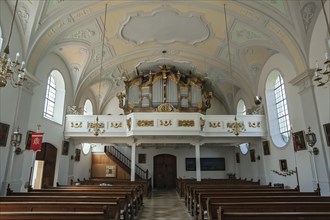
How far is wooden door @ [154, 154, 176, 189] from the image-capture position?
18.2 meters

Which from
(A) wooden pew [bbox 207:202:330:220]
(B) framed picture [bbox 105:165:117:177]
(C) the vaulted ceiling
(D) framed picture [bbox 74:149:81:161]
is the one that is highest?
(C) the vaulted ceiling

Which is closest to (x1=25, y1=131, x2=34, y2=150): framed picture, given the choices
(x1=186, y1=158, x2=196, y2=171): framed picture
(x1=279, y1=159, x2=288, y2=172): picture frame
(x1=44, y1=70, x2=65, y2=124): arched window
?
(x1=44, y1=70, x2=65, y2=124): arched window

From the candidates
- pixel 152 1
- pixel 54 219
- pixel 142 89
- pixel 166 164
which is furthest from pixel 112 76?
pixel 54 219

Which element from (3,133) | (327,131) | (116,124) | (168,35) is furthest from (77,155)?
(327,131)

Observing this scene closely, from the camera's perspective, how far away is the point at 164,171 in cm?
1838

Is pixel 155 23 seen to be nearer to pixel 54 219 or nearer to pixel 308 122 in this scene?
pixel 308 122

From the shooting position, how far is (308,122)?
28.0 ft

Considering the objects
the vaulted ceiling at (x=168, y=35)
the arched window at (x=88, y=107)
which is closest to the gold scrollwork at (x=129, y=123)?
the vaulted ceiling at (x=168, y=35)

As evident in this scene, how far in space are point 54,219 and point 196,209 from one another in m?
4.20

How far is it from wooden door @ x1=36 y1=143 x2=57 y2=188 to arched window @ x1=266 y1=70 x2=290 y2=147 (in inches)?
438

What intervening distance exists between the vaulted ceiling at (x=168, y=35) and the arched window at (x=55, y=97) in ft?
3.23

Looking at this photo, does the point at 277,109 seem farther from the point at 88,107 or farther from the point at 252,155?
the point at 88,107

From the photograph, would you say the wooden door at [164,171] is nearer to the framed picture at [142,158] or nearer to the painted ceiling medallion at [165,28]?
the framed picture at [142,158]

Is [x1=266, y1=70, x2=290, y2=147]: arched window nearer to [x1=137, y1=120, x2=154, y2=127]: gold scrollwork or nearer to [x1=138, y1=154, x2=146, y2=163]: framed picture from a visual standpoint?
[x1=137, y1=120, x2=154, y2=127]: gold scrollwork
